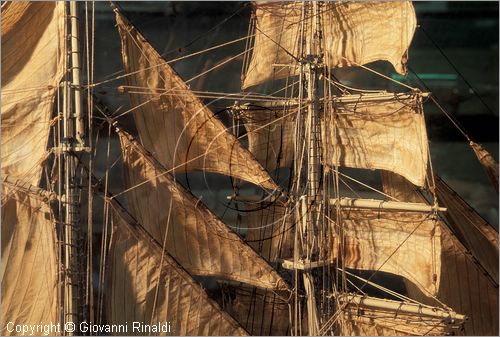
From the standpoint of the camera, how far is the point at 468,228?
676cm

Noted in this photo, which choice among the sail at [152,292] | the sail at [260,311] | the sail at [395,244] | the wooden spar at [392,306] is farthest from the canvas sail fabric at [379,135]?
the sail at [152,292]

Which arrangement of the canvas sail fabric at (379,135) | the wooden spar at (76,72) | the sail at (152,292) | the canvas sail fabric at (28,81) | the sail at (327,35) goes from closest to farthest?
the wooden spar at (76,72) → the canvas sail fabric at (28,81) → the sail at (152,292) → the canvas sail fabric at (379,135) → the sail at (327,35)

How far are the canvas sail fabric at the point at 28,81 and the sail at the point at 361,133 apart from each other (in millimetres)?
1327

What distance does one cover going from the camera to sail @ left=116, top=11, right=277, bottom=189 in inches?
252

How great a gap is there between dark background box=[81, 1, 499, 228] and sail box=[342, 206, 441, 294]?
0.60 m

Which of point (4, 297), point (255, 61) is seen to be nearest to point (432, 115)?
point (255, 61)

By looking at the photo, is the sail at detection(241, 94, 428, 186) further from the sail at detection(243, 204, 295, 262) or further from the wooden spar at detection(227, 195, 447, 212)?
the sail at detection(243, 204, 295, 262)

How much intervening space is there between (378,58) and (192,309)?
2015mm

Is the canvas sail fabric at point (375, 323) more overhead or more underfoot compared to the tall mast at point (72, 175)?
more underfoot

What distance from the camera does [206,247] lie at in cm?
654

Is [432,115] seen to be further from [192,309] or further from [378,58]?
[192,309]

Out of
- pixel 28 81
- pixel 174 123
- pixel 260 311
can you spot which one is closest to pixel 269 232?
pixel 260 311

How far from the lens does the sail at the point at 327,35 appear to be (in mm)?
6562

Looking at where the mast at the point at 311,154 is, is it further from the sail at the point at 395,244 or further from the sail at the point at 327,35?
the sail at the point at 395,244
